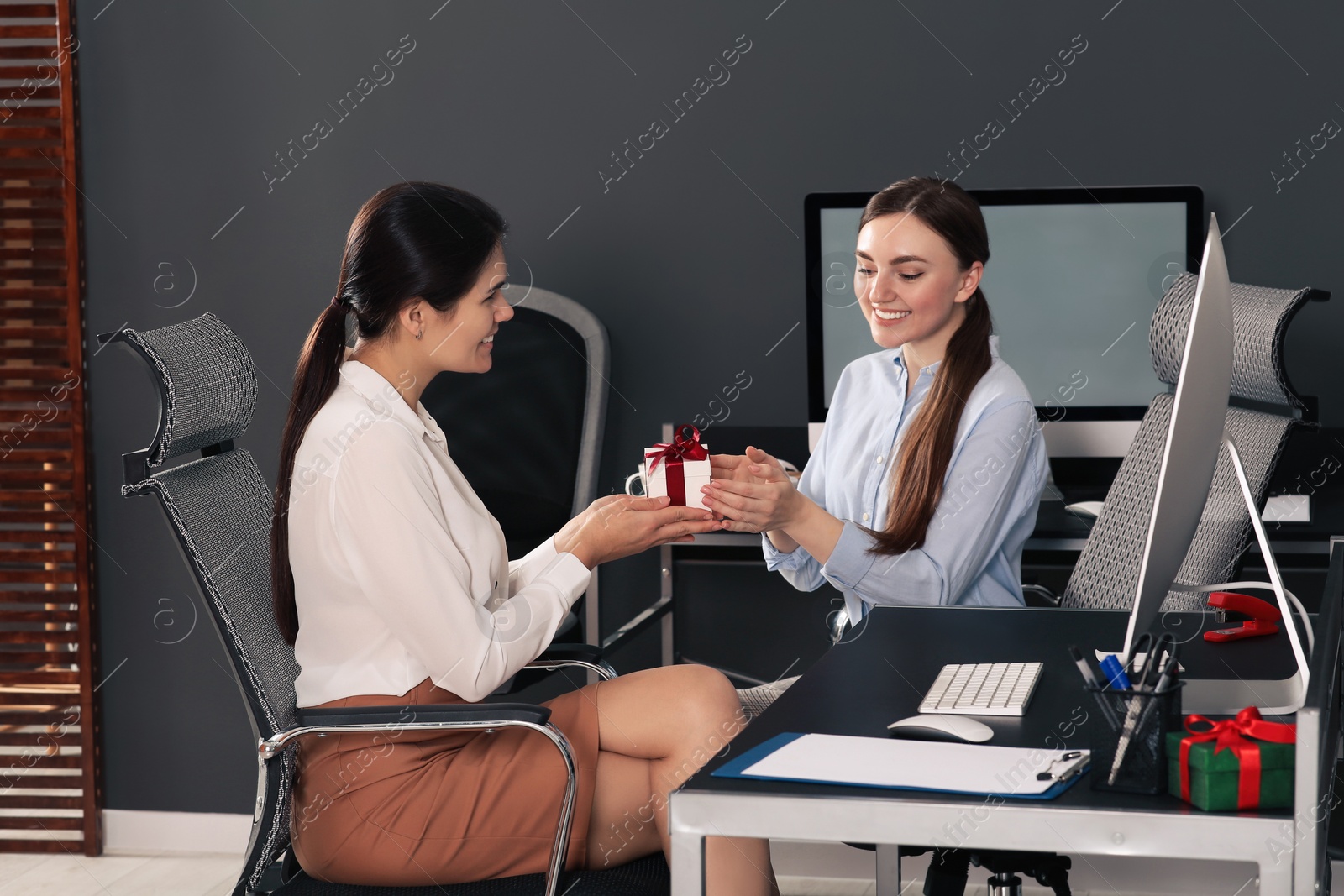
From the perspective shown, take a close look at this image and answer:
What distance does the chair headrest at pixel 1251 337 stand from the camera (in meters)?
2.05

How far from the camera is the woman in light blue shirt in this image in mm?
2020

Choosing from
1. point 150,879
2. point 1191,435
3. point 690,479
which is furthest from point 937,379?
point 150,879

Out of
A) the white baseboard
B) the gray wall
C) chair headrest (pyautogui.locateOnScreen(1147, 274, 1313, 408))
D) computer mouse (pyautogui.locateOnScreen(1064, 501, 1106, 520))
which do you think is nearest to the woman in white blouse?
chair headrest (pyautogui.locateOnScreen(1147, 274, 1313, 408))

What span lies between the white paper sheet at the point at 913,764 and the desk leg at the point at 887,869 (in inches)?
33.8

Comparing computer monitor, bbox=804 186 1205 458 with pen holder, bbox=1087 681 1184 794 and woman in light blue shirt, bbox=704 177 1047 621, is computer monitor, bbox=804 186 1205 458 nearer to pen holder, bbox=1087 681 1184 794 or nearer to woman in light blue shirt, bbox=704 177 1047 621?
woman in light blue shirt, bbox=704 177 1047 621

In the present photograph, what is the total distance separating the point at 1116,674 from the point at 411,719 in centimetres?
79

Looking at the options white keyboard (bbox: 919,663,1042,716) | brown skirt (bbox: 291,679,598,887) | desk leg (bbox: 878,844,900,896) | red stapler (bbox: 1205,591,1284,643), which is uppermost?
red stapler (bbox: 1205,591,1284,643)

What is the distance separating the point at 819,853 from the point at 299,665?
1.74 meters

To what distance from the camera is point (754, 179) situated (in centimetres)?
316

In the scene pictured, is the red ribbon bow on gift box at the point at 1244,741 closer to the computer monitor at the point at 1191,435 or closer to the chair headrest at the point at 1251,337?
the computer monitor at the point at 1191,435

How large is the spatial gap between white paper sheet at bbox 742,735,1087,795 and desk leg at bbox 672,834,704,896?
0.26 ft

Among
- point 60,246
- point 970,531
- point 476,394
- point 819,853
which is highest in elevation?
point 60,246

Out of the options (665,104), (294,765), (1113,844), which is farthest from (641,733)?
(665,104)

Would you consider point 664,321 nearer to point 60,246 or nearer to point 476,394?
point 476,394
